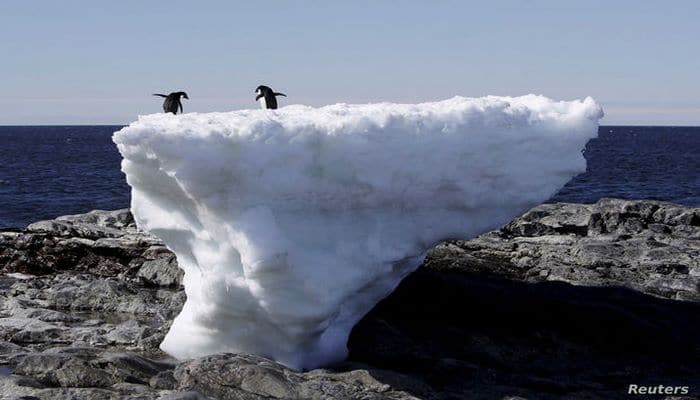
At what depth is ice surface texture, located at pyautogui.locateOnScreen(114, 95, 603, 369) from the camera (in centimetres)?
1216

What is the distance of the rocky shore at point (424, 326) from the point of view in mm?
11922

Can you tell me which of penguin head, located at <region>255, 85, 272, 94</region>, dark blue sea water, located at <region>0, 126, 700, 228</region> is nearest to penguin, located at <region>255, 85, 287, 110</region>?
penguin head, located at <region>255, 85, 272, 94</region>

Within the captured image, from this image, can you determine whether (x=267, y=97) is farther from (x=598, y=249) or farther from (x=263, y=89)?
(x=598, y=249)

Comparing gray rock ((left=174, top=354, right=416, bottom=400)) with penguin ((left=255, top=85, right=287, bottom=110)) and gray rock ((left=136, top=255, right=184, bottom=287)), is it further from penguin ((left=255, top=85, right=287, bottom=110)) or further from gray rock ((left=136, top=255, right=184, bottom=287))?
penguin ((left=255, top=85, right=287, bottom=110))

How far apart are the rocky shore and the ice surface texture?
2.35ft

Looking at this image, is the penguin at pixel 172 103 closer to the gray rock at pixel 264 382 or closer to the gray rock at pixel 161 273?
the gray rock at pixel 161 273

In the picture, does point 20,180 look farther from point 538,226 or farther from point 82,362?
point 82,362

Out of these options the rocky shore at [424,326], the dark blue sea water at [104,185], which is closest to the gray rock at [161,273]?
the rocky shore at [424,326]

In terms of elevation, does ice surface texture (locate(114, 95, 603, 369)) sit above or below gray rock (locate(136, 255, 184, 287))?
above

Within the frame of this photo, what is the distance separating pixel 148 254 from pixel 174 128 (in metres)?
8.96

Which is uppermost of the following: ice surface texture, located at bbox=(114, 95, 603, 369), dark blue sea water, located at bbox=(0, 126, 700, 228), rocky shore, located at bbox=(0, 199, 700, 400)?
ice surface texture, located at bbox=(114, 95, 603, 369)

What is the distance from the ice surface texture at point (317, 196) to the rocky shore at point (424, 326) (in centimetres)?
72

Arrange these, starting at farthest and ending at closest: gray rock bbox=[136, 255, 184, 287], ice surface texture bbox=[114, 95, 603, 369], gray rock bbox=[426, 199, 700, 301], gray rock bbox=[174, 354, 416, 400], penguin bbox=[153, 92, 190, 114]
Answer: penguin bbox=[153, 92, 190, 114] < gray rock bbox=[136, 255, 184, 287] < gray rock bbox=[426, 199, 700, 301] < ice surface texture bbox=[114, 95, 603, 369] < gray rock bbox=[174, 354, 416, 400]

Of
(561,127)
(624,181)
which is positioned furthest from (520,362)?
(624,181)
